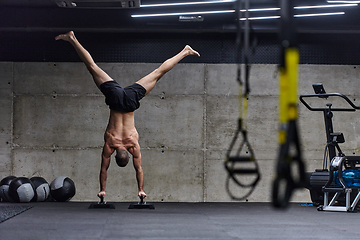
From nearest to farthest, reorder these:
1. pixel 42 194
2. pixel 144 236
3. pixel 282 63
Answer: pixel 282 63
pixel 144 236
pixel 42 194

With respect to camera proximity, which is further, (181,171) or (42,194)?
(181,171)

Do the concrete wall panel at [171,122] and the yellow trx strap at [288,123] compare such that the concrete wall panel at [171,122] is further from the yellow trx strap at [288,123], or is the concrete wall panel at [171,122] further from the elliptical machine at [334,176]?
the yellow trx strap at [288,123]

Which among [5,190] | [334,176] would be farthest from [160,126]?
[334,176]

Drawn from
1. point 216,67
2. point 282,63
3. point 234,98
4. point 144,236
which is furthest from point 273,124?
point 282,63

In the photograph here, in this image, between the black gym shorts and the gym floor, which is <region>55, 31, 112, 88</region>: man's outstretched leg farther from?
the gym floor

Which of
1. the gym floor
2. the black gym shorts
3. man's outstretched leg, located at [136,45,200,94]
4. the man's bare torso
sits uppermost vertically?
man's outstretched leg, located at [136,45,200,94]

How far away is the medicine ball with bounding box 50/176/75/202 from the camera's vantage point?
6.66 m

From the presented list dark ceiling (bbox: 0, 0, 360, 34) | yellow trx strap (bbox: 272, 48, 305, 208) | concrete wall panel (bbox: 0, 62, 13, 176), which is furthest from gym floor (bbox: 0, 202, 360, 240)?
dark ceiling (bbox: 0, 0, 360, 34)

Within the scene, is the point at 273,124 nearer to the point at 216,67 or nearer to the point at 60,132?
the point at 216,67

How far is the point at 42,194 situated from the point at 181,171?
8.16ft

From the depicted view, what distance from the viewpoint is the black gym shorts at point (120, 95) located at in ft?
19.3

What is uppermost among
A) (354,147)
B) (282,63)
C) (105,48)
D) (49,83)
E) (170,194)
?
(105,48)

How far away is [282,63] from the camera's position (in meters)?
1.53

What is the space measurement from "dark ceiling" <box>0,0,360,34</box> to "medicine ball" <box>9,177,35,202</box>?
2.79 meters
